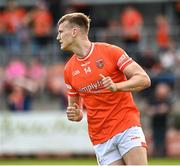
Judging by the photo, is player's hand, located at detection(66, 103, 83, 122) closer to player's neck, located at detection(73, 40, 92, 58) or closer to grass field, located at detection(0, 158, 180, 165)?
player's neck, located at detection(73, 40, 92, 58)


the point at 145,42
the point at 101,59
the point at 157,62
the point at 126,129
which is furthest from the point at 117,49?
the point at 145,42

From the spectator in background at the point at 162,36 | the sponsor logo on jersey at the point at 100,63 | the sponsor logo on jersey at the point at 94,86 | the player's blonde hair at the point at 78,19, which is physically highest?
the spectator in background at the point at 162,36

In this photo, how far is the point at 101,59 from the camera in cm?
925

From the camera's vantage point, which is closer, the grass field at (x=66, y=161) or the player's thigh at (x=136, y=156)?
the player's thigh at (x=136, y=156)

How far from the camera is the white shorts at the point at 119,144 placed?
9.12 metres

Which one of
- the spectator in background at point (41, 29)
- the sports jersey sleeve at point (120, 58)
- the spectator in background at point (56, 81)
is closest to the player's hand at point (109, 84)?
the sports jersey sleeve at point (120, 58)

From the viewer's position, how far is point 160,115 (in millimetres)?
19438

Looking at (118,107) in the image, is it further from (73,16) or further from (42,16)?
(42,16)

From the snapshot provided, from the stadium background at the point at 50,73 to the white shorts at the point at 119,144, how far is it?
858 centimetres

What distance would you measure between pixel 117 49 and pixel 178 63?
12.2m

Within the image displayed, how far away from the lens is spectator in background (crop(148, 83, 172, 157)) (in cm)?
1925

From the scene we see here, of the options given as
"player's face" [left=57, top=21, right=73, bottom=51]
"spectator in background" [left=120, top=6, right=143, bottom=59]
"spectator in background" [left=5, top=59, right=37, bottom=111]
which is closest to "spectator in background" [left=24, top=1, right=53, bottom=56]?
"spectator in background" [left=5, top=59, right=37, bottom=111]

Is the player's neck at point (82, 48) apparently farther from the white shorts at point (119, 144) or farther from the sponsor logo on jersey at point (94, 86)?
the white shorts at point (119, 144)

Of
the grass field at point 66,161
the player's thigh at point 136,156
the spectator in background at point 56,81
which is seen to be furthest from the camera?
the spectator in background at point 56,81
